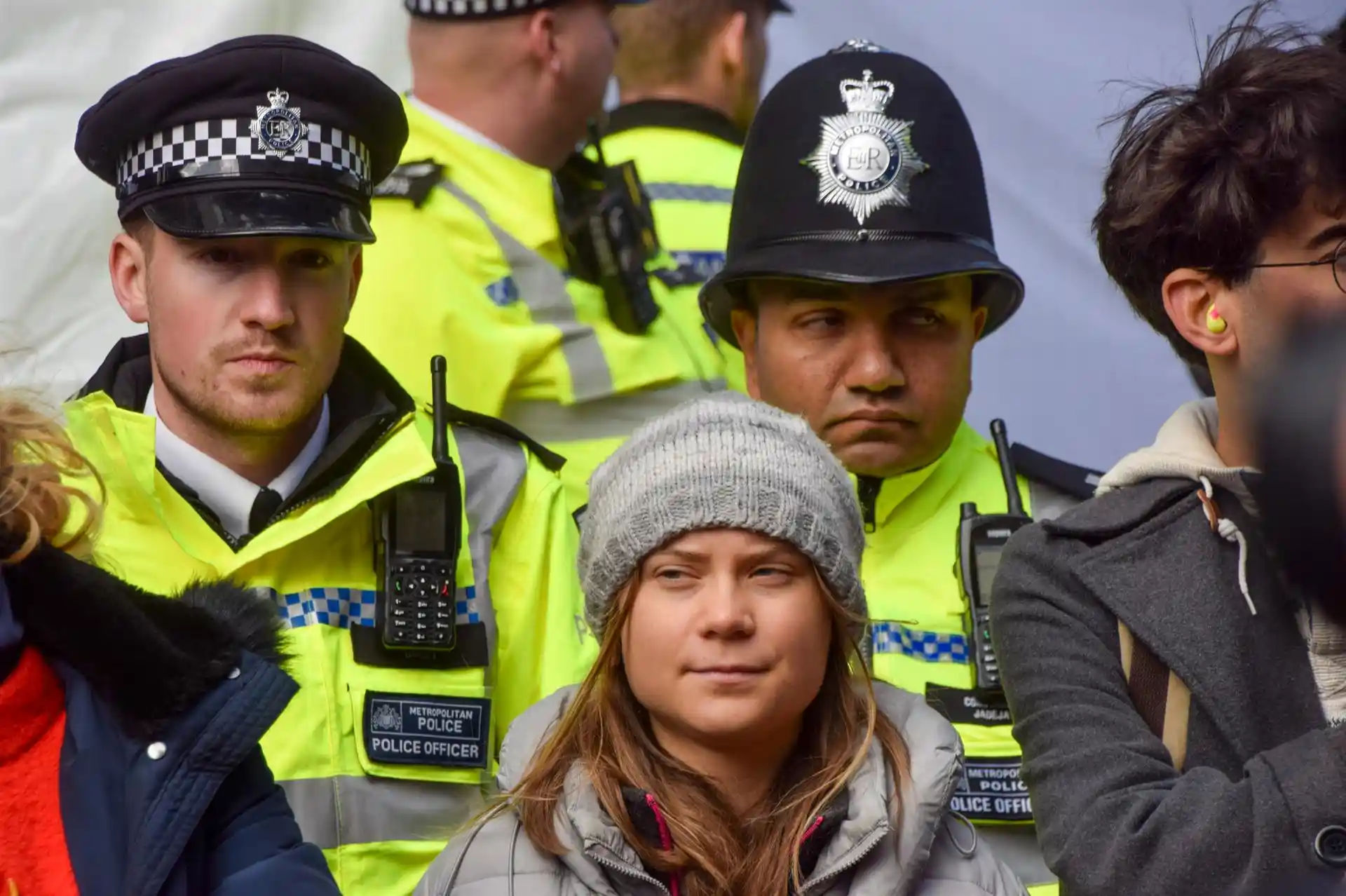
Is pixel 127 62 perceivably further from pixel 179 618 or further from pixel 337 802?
pixel 179 618

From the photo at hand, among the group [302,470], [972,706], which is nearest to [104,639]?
[302,470]

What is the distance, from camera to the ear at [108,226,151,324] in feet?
10.4

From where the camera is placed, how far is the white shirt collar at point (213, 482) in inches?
123

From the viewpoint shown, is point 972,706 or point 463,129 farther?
point 463,129

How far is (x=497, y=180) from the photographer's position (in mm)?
3949

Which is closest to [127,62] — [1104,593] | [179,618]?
[179,618]

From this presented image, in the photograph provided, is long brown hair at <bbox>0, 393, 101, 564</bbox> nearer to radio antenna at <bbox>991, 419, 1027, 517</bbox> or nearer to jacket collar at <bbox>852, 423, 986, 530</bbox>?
jacket collar at <bbox>852, 423, 986, 530</bbox>

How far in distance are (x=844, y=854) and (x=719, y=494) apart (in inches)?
18.1

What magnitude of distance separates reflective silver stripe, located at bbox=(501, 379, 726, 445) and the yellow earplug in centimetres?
149

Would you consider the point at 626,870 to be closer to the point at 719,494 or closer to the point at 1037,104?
the point at 719,494

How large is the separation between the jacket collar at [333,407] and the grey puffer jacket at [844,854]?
883mm

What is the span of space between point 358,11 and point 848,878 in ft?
8.35

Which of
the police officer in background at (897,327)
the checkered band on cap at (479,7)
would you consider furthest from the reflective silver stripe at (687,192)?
the police officer in background at (897,327)

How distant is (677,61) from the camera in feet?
14.9
